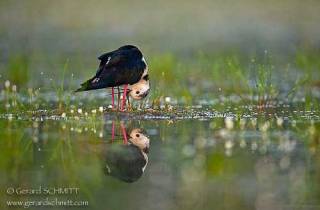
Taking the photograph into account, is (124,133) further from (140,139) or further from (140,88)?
(140,88)

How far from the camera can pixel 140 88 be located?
10.3 meters

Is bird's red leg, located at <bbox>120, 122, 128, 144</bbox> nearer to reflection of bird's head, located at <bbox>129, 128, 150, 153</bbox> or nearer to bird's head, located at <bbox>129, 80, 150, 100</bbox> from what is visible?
reflection of bird's head, located at <bbox>129, 128, 150, 153</bbox>

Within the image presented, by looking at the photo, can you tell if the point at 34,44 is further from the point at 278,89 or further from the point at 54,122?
the point at 54,122

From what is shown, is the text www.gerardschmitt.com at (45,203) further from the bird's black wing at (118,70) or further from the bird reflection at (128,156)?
the bird's black wing at (118,70)

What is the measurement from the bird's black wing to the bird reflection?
0.91 meters

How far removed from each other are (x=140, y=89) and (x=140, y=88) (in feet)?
0.04

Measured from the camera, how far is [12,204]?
6.06 metres

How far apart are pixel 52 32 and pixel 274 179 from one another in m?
11.9

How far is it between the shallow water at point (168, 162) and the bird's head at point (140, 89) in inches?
28.0

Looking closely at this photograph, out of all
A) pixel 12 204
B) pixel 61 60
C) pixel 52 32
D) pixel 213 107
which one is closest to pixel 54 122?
pixel 213 107

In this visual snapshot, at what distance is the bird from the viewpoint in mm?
9625

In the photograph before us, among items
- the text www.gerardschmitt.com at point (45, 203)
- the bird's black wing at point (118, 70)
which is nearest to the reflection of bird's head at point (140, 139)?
the bird's black wing at point (118, 70)
